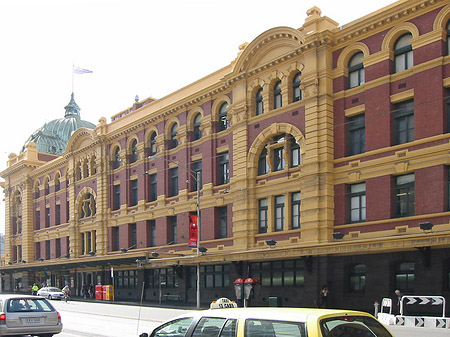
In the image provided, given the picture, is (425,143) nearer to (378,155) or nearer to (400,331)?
(378,155)

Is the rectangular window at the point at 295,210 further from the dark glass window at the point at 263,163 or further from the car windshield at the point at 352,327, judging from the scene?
the car windshield at the point at 352,327

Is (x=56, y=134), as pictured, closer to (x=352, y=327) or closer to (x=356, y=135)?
(x=356, y=135)

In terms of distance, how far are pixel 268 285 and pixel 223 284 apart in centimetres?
449

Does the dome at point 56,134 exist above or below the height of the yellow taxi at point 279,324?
above

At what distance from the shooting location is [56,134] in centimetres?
7694

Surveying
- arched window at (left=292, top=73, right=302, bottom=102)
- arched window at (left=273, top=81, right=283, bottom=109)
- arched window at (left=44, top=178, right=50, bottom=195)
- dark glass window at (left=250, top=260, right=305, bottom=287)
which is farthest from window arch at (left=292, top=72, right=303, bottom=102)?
arched window at (left=44, top=178, right=50, bottom=195)

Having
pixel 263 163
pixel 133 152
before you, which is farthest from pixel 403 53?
pixel 133 152

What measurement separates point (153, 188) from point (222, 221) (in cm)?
898

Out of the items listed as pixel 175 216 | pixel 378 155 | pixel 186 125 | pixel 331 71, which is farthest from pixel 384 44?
pixel 175 216

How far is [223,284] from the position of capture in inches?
1446

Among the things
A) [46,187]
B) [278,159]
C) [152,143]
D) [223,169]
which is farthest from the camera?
[46,187]

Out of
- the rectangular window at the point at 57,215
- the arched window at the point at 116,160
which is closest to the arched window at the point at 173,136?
the arched window at the point at 116,160

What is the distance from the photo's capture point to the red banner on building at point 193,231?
36469mm

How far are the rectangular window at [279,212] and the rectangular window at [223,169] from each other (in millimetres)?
5241
